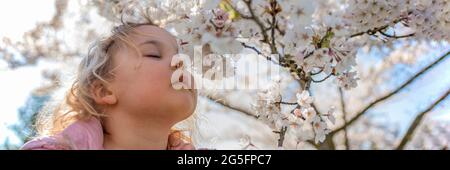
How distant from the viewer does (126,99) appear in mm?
1451

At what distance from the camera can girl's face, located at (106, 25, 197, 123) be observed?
4.59 feet

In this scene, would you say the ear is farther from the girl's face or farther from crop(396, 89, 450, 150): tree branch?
crop(396, 89, 450, 150): tree branch

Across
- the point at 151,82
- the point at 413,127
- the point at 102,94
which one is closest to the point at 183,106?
the point at 151,82

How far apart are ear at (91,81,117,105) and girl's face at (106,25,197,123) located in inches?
0.5

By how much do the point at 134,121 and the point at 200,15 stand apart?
0.36 metres

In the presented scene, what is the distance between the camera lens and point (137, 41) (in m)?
1.50

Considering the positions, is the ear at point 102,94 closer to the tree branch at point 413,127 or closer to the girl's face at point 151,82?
the girl's face at point 151,82

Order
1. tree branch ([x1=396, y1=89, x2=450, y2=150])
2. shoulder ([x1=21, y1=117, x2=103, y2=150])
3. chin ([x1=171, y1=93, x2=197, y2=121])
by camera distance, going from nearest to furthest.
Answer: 1. shoulder ([x1=21, y1=117, x2=103, y2=150])
2. chin ([x1=171, y1=93, x2=197, y2=121])
3. tree branch ([x1=396, y1=89, x2=450, y2=150])

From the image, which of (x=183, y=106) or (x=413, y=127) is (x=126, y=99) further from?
(x=413, y=127)

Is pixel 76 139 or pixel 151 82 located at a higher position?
pixel 151 82

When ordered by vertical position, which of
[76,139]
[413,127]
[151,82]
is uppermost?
[151,82]

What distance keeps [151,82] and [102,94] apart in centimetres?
20

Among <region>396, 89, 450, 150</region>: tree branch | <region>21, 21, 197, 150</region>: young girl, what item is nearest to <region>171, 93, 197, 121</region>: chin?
<region>21, 21, 197, 150</region>: young girl

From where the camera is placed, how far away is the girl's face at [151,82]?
55.1 inches
